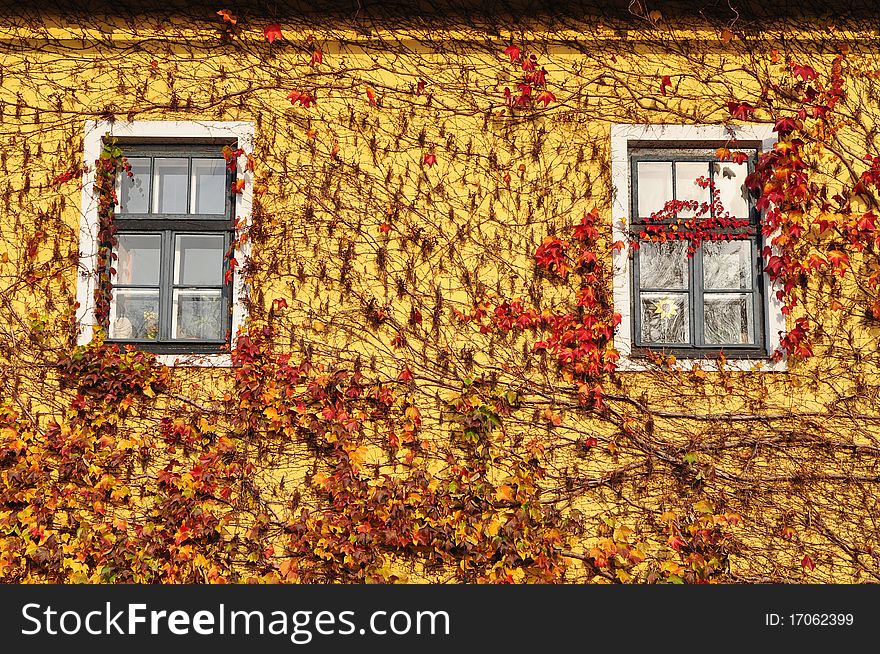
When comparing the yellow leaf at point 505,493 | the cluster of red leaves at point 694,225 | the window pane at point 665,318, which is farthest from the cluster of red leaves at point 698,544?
the cluster of red leaves at point 694,225

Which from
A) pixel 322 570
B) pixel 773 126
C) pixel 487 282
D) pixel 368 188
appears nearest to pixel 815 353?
pixel 773 126

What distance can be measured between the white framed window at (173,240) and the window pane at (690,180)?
2650 mm

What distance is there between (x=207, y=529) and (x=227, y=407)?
71cm

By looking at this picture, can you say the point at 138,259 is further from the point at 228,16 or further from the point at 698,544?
the point at 698,544

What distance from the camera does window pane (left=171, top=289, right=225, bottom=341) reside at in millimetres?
5340

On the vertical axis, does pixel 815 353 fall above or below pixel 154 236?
below

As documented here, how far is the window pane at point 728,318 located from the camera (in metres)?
5.39

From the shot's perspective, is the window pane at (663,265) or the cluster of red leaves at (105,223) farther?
the window pane at (663,265)

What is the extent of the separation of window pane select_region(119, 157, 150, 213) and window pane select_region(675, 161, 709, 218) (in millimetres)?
3297

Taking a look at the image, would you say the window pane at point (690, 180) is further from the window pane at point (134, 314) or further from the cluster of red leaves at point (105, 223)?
the cluster of red leaves at point (105, 223)

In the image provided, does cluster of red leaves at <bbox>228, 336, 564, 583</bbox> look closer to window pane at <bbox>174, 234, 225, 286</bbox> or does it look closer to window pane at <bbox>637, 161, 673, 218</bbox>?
window pane at <bbox>174, 234, 225, 286</bbox>

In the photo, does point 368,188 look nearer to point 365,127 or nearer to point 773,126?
point 365,127

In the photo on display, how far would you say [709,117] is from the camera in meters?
5.47

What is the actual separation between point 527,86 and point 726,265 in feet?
5.41
